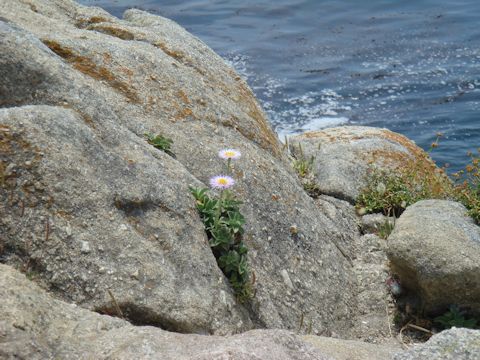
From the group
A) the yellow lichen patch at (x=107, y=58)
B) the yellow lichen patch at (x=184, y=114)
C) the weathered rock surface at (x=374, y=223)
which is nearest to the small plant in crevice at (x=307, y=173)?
the weathered rock surface at (x=374, y=223)

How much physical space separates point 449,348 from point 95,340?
1839 millimetres

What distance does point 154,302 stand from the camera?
5.07m

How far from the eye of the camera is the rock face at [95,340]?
147 inches

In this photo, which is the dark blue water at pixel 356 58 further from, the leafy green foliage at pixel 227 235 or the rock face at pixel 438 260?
the leafy green foliage at pixel 227 235

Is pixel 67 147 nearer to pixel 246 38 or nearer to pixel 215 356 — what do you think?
pixel 215 356

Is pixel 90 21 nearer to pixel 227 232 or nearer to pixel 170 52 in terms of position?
pixel 170 52

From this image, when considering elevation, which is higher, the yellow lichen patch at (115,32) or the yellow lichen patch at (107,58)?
the yellow lichen patch at (107,58)

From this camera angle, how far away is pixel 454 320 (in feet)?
23.0

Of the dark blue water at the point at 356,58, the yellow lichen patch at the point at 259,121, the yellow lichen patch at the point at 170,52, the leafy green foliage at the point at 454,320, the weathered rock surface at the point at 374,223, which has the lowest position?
the dark blue water at the point at 356,58

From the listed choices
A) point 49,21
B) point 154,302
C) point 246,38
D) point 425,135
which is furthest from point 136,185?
point 246,38

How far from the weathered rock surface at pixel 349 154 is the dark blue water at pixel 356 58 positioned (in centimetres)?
352

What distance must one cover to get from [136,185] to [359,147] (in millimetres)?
4891

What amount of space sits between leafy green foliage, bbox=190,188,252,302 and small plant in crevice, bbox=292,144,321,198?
8.97ft

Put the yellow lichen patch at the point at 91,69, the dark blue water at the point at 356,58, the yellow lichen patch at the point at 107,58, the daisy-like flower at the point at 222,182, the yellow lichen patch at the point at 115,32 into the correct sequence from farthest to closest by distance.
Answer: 1. the dark blue water at the point at 356,58
2. the yellow lichen patch at the point at 115,32
3. the yellow lichen patch at the point at 107,58
4. the yellow lichen patch at the point at 91,69
5. the daisy-like flower at the point at 222,182
